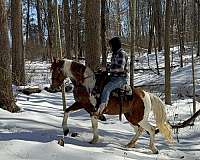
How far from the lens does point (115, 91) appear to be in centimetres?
953

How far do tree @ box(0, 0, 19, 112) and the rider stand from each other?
140 inches

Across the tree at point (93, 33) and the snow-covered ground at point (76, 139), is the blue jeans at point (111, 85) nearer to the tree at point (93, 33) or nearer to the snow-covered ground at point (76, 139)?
the snow-covered ground at point (76, 139)

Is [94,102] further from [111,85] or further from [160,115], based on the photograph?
[160,115]

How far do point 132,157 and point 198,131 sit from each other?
15.9 ft

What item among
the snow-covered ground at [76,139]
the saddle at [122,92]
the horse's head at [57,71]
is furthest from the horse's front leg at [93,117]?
the horse's head at [57,71]

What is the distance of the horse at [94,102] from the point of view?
9453mm

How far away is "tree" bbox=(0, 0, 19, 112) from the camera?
11914 millimetres

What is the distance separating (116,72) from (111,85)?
29 cm

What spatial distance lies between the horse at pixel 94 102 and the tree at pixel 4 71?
283 cm

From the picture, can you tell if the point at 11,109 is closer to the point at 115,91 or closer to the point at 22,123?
the point at 22,123

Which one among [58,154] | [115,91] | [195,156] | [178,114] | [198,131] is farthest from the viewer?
[178,114]

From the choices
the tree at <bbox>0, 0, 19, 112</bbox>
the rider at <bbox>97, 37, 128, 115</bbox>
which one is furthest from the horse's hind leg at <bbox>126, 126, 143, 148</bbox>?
the tree at <bbox>0, 0, 19, 112</bbox>

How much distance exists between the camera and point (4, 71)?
11977 millimetres

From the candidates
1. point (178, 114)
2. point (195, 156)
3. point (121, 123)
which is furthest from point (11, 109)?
point (178, 114)
